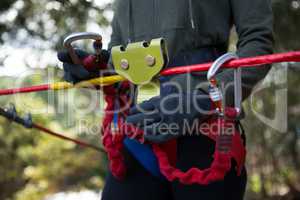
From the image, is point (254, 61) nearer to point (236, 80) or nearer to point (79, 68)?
point (236, 80)

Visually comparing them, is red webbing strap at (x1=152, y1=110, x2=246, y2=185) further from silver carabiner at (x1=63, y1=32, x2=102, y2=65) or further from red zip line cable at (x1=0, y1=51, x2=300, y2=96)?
silver carabiner at (x1=63, y1=32, x2=102, y2=65)

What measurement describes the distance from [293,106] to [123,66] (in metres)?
2.22

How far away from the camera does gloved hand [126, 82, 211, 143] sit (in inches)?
39.1

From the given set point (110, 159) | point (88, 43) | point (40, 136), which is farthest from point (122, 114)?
point (40, 136)

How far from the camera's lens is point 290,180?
11.7 feet

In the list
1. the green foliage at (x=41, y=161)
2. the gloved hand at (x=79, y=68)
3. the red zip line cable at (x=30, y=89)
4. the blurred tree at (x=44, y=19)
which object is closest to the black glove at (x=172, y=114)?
the gloved hand at (x=79, y=68)

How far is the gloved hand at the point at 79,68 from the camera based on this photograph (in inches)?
44.8

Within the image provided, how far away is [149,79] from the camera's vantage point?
41.8 inches

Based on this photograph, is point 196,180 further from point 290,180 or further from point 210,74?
point 290,180

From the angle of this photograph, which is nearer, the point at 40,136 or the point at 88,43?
the point at 88,43

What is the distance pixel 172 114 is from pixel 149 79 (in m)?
0.10

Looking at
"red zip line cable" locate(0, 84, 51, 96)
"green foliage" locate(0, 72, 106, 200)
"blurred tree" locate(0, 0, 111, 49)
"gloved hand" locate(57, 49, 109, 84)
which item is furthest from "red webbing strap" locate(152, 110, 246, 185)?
"green foliage" locate(0, 72, 106, 200)

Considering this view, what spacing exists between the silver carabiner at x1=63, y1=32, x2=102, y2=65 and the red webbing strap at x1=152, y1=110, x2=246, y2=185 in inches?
9.5

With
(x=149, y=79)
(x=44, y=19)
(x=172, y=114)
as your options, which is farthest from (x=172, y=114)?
(x=44, y=19)
